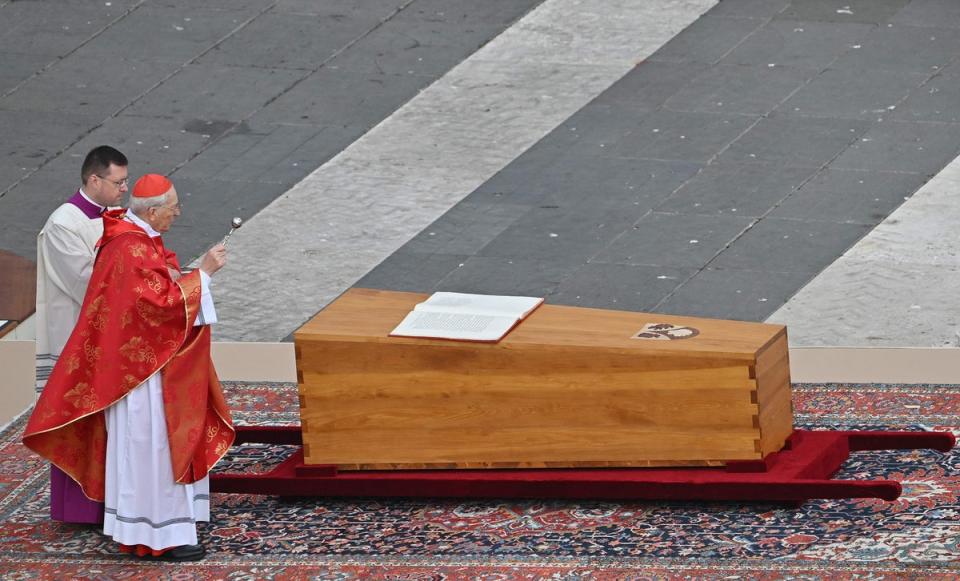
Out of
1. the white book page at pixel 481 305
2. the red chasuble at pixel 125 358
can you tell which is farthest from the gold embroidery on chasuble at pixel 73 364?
the white book page at pixel 481 305

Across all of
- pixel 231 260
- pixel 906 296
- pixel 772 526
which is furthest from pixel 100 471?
pixel 906 296

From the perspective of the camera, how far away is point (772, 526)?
20.4 ft

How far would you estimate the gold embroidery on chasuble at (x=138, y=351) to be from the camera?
20.0 ft

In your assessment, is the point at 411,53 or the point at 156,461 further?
the point at 411,53

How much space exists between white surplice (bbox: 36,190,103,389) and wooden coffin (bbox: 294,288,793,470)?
83cm

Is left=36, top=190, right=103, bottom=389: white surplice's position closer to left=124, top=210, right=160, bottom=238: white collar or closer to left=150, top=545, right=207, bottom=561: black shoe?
left=124, top=210, right=160, bottom=238: white collar

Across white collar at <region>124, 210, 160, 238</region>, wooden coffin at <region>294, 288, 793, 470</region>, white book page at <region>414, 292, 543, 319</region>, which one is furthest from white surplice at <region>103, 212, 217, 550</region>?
white book page at <region>414, 292, 543, 319</region>

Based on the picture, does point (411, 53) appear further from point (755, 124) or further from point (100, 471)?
point (100, 471)

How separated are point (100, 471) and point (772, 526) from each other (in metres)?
2.33

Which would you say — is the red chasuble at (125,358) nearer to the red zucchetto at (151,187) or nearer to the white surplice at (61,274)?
the red zucchetto at (151,187)

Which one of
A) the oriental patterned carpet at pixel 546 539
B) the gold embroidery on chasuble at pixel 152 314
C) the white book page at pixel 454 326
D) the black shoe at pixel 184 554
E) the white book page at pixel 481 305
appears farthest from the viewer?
the white book page at pixel 481 305

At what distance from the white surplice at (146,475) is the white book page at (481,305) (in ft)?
2.96

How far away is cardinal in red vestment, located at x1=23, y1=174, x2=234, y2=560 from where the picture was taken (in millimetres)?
6094

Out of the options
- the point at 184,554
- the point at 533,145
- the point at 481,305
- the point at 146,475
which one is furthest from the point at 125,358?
the point at 533,145
